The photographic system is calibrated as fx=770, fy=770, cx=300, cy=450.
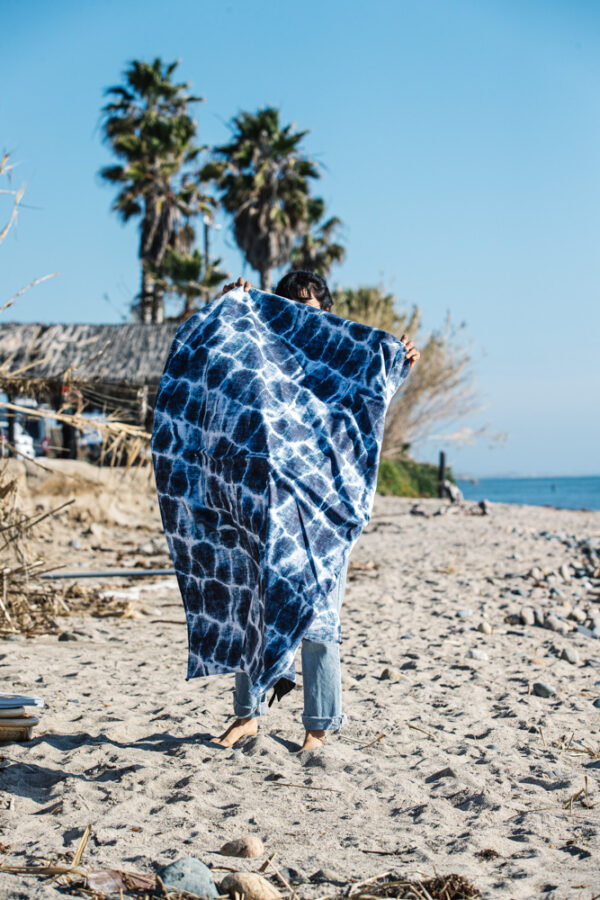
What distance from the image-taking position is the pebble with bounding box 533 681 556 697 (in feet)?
12.2

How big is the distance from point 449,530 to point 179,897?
11.0 m

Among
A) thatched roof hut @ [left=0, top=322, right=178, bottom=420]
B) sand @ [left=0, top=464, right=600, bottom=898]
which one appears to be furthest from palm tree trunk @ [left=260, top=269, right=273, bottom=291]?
sand @ [left=0, top=464, right=600, bottom=898]

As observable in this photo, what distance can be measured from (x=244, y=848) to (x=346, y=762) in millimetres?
799

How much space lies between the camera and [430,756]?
2848 mm

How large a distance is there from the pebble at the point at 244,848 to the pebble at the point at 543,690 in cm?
212

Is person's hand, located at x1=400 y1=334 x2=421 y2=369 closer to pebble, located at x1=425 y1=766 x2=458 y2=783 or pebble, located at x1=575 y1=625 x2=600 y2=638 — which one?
pebble, located at x1=425 y1=766 x2=458 y2=783

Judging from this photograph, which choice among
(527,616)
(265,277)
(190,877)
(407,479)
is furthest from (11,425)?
(265,277)

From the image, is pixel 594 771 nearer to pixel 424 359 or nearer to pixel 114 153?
pixel 424 359

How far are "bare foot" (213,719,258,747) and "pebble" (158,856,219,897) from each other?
103 centimetres

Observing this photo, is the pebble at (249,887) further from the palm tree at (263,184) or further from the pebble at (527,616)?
the palm tree at (263,184)

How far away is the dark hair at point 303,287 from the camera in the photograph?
3.08 metres

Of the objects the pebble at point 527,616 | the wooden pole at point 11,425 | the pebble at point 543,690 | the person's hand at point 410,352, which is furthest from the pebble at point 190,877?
the pebble at point 527,616

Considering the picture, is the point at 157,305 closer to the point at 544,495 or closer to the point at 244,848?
the point at 244,848

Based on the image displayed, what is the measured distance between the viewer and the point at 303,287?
122 inches
